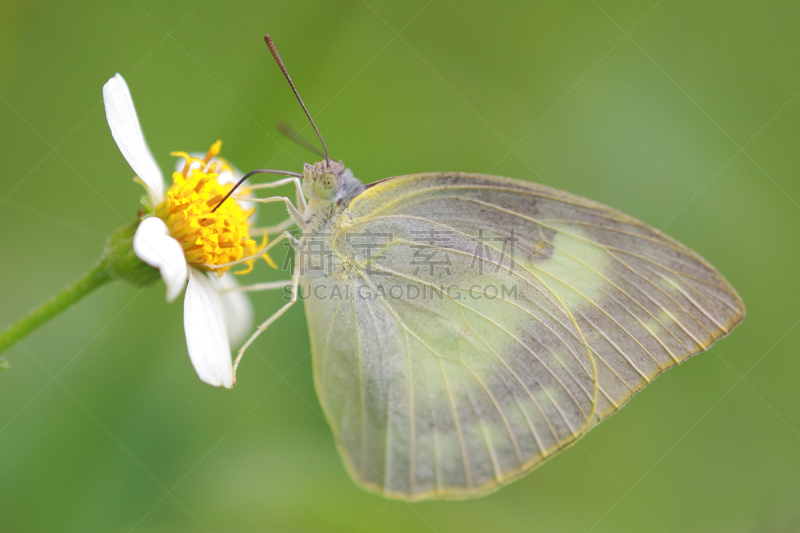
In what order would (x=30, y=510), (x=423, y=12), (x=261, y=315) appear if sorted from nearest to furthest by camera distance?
1. (x=30, y=510)
2. (x=261, y=315)
3. (x=423, y=12)

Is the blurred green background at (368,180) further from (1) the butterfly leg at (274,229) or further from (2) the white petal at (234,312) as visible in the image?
(1) the butterfly leg at (274,229)

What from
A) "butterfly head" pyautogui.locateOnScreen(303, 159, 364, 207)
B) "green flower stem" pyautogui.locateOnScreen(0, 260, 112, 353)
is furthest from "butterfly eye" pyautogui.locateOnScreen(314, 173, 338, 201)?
"green flower stem" pyautogui.locateOnScreen(0, 260, 112, 353)

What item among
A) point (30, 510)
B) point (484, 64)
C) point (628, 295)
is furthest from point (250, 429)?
point (484, 64)

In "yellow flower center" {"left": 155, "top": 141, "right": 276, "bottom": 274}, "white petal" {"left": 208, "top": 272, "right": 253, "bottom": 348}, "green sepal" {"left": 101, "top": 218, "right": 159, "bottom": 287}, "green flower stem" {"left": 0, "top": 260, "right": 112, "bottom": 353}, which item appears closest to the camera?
"green flower stem" {"left": 0, "top": 260, "right": 112, "bottom": 353}

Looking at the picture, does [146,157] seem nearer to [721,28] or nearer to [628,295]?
[628,295]

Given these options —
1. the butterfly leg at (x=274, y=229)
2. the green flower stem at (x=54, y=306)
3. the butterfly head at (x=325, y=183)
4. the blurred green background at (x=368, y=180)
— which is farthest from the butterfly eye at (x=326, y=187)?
the green flower stem at (x=54, y=306)

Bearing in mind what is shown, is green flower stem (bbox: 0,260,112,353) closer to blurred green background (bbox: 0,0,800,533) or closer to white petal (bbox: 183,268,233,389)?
white petal (bbox: 183,268,233,389)

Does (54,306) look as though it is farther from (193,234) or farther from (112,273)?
(193,234)
